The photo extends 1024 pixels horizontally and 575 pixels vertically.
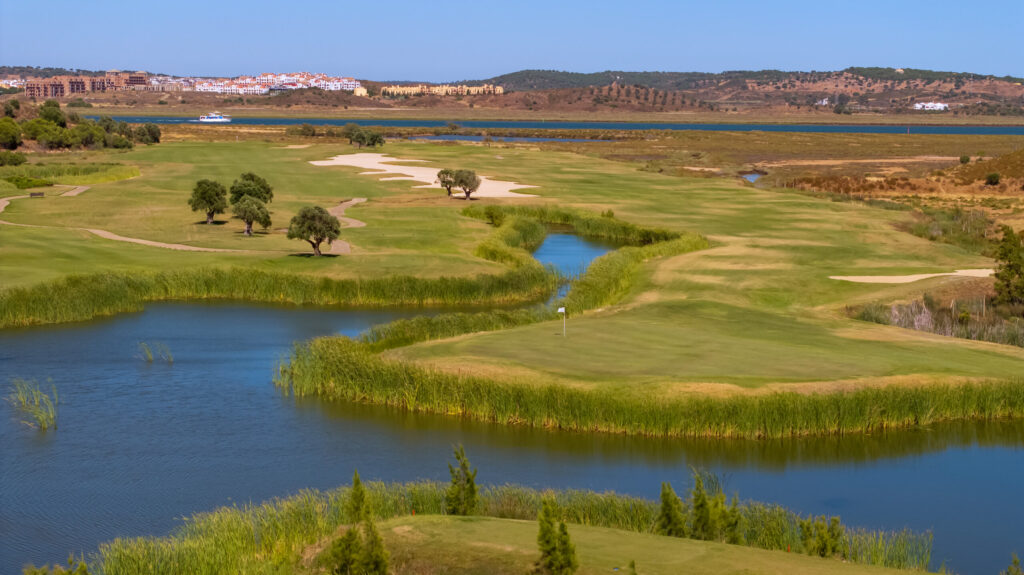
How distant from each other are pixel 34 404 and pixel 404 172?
223 feet

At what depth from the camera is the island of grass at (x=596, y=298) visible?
2822 centimetres

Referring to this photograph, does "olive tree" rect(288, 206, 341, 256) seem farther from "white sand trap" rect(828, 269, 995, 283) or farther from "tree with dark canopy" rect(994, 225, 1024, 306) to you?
"tree with dark canopy" rect(994, 225, 1024, 306)

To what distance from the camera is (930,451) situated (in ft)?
88.9

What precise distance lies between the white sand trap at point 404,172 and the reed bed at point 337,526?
57.2 meters

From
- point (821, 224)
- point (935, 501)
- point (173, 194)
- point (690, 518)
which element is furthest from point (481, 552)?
point (173, 194)

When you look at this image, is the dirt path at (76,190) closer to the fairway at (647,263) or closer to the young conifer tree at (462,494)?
the fairway at (647,263)

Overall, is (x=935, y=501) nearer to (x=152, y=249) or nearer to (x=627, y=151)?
(x=152, y=249)

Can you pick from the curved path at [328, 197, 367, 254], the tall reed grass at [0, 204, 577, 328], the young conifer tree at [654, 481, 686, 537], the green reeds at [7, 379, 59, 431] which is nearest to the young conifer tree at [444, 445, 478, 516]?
the young conifer tree at [654, 481, 686, 537]

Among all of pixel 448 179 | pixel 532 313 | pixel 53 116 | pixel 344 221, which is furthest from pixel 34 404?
pixel 53 116

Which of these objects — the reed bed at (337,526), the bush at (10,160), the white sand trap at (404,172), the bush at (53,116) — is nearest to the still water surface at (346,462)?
the reed bed at (337,526)

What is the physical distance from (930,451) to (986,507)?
12.6 ft

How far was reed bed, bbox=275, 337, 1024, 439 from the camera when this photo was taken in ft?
89.2

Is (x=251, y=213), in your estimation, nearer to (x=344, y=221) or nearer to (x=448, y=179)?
(x=344, y=221)

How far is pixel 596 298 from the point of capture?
135 feet
